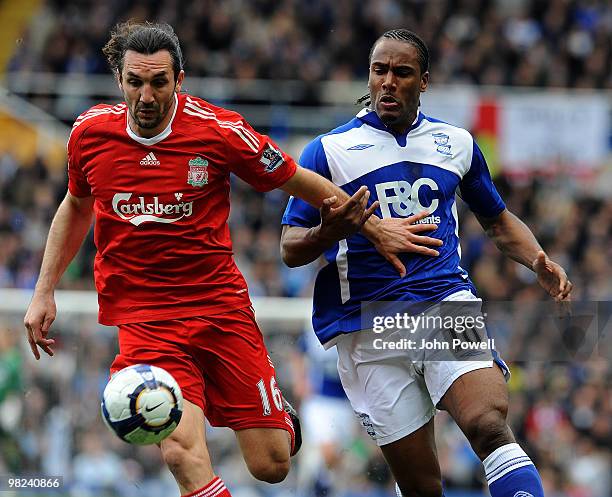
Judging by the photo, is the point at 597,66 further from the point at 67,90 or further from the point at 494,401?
the point at 494,401

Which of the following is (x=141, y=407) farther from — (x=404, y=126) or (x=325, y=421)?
(x=325, y=421)

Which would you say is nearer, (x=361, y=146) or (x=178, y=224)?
(x=178, y=224)

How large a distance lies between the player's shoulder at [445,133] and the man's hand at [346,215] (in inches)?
30.1

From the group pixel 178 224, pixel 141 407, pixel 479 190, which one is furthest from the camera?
pixel 479 190

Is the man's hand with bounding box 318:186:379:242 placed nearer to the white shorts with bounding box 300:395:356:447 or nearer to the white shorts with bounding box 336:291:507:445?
the white shorts with bounding box 336:291:507:445

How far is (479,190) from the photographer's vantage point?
7051 mm

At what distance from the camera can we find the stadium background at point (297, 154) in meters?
12.2

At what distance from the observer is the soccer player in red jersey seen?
6301mm

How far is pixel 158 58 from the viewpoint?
627 cm

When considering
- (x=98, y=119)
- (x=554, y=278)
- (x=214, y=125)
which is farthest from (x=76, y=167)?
(x=554, y=278)

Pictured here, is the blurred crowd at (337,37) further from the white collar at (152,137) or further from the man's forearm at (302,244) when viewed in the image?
the white collar at (152,137)

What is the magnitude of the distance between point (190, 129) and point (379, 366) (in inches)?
65.5

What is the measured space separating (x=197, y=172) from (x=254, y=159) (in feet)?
1.00

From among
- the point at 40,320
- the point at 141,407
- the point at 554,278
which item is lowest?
the point at 141,407
